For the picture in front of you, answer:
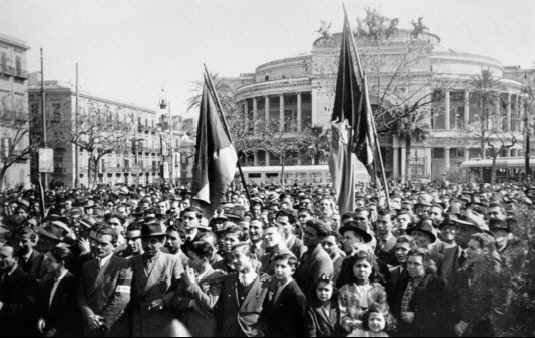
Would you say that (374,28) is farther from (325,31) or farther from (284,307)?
(284,307)

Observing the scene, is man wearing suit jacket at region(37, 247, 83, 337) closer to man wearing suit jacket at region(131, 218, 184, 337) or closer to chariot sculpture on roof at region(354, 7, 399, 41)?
man wearing suit jacket at region(131, 218, 184, 337)

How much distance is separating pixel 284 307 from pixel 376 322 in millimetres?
807

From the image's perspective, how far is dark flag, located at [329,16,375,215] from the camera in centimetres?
927

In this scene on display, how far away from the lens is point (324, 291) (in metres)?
4.84

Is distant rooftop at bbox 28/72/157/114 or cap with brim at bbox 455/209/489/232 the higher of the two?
distant rooftop at bbox 28/72/157/114

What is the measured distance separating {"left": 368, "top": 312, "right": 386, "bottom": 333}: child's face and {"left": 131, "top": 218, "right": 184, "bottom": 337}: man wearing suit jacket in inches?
70.6

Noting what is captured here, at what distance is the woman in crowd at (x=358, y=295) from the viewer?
15.8ft

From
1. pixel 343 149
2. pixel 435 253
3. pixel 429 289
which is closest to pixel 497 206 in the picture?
pixel 343 149

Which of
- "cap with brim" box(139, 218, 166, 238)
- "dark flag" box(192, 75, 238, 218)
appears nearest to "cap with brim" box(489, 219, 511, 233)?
"dark flag" box(192, 75, 238, 218)

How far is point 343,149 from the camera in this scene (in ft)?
32.0

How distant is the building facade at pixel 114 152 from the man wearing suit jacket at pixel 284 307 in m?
34.8

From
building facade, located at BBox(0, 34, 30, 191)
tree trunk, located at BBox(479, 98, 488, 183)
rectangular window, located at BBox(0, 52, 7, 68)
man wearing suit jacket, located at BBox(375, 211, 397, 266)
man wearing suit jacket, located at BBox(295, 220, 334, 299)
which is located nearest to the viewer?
man wearing suit jacket, located at BBox(295, 220, 334, 299)

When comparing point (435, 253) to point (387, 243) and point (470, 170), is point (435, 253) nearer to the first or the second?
point (387, 243)

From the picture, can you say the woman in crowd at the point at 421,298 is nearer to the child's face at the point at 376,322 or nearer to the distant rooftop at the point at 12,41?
the child's face at the point at 376,322
